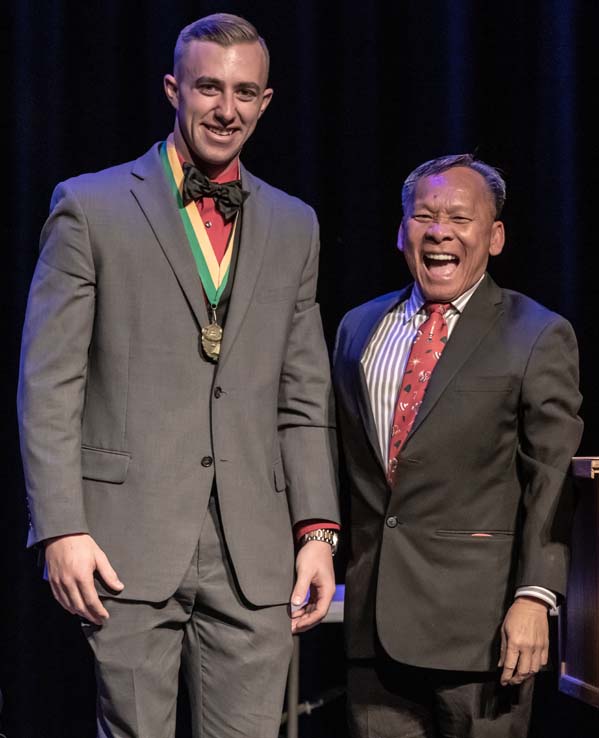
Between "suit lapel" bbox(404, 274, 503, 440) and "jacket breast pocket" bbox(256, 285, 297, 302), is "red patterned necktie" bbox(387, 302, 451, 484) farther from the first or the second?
"jacket breast pocket" bbox(256, 285, 297, 302)

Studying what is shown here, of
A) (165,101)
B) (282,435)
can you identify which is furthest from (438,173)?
(165,101)

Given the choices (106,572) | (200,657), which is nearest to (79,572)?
(106,572)

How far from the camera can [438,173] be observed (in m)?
2.54

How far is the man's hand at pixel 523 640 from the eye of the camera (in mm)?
Answer: 2191

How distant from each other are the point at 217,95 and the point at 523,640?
1.19 m

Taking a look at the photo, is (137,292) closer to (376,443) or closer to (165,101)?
(376,443)

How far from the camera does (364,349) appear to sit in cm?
246

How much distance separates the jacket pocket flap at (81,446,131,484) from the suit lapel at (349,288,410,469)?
646 mm

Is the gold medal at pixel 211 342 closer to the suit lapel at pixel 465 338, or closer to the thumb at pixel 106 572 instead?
the thumb at pixel 106 572

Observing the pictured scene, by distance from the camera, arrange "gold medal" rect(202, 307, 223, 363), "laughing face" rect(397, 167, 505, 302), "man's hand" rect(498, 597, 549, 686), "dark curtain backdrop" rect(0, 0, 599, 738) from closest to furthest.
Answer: "gold medal" rect(202, 307, 223, 363), "man's hand" rect(498, 597, 549, 686), "laughing face" rect(397, 167, 505, 302), "dark curtain backdrop" rect(0, 0, 599, 738)

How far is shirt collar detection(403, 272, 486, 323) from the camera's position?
247cm

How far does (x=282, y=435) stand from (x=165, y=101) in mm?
1451

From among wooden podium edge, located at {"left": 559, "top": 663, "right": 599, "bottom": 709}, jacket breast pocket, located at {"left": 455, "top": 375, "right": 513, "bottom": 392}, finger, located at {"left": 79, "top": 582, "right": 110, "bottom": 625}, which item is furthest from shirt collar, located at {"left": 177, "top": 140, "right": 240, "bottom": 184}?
wooden podium edge, located at {"left": 559, "top": 663, "right": 599, "bottom": 709}

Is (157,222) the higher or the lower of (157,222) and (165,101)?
the lower
